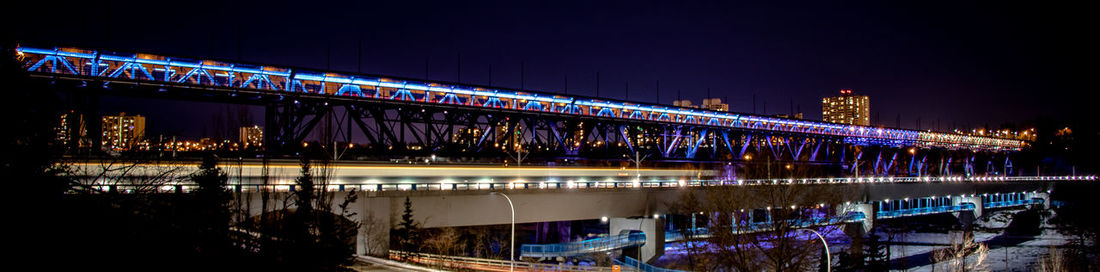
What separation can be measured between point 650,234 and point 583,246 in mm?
6367

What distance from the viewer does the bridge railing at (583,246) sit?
47.0 metres

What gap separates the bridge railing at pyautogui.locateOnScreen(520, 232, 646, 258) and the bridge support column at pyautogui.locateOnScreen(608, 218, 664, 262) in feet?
1.77

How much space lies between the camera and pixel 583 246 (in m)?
48.9

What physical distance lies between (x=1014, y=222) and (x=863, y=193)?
41971 mm

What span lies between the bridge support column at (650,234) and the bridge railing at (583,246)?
54cm

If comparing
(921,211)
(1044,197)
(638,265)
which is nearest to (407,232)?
(638,265)

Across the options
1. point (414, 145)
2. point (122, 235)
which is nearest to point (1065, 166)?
point (414, 145)

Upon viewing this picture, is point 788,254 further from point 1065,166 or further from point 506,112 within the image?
point 1065,166

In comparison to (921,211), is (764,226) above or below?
above

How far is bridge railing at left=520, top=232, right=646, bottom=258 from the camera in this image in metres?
47.0

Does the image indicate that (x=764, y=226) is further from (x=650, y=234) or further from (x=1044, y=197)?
(x=1044, y=197)

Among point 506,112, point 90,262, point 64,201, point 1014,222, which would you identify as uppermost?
point 506,112

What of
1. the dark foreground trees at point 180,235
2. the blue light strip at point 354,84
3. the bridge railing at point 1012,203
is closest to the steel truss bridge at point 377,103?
the blue light strip at point 354,84

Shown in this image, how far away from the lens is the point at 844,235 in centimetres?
7988
